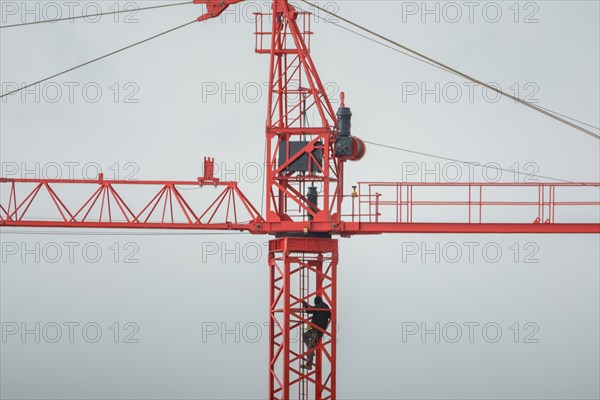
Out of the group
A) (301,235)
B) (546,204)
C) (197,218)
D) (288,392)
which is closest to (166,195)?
(197,218)

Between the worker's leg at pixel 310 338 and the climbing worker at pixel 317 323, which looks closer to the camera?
the climbing worker at pixel 317 323

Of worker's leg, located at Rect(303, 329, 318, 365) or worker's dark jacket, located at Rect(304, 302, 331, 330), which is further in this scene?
worker's leg, located at Rect(303, 329, 318, 365)

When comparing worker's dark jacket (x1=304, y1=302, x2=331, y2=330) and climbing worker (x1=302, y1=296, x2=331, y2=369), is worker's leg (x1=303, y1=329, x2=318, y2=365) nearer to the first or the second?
climbing worker (x1=302, y1=296, x2=331, y2=369)

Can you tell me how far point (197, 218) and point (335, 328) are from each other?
8.18 meters

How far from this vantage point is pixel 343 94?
224ft

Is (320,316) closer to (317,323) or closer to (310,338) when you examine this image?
(317,323)

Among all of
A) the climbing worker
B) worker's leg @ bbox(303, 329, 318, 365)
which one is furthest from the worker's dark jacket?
worker's leg @ bbox(303, 329, 318, 365)

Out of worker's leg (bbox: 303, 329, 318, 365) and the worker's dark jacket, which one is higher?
the worker's dark jacket

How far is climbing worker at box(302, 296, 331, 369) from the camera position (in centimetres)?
6869

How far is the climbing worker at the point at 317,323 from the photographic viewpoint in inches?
2704

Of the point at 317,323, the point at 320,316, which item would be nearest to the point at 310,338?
the point at 317,323

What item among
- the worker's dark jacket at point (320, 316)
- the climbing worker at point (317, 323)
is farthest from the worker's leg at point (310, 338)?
the worker's dark jacket at point (320, 316)

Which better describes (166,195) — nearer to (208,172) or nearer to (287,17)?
(208,172)

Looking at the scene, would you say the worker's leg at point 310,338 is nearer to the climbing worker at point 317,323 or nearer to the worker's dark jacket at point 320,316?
the climbing worker at point 317,323
